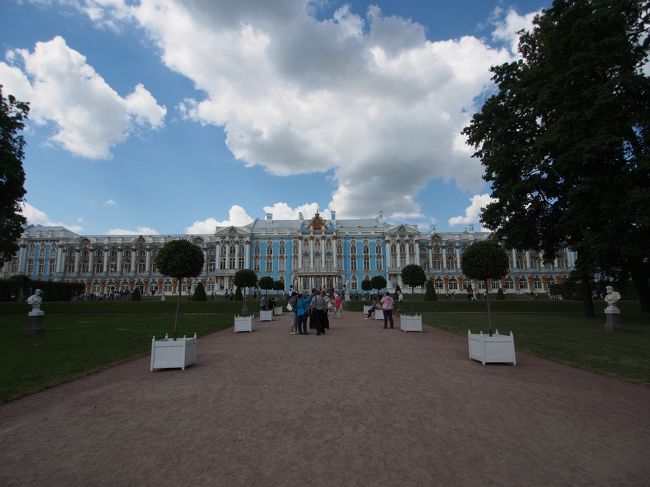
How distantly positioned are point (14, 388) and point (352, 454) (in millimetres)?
6521

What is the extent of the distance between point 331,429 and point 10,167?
96.3 feet

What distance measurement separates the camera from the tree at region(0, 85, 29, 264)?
79.8 feet

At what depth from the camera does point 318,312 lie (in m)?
15.4

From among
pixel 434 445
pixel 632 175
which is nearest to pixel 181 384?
pixel 434 445

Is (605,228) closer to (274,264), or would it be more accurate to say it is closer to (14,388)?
(14,388)

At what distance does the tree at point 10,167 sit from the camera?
79.8ft

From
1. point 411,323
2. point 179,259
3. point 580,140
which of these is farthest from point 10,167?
point 580,140

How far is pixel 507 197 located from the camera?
21.2 m

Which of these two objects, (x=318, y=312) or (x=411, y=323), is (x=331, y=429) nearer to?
(x=318, y=312)

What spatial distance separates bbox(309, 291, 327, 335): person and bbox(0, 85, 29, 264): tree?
2240 centimetres

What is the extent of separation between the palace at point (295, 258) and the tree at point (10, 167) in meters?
41.6

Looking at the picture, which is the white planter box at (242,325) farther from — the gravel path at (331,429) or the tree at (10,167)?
the tree at (10,167)

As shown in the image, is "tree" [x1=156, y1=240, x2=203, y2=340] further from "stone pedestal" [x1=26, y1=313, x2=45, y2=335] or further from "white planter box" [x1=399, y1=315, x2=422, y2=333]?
"white planter box" [x1=399, y1=315, x2=422, y2=333]

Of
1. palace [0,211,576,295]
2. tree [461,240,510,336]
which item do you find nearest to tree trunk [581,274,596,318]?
tree [461,240,510,336]
